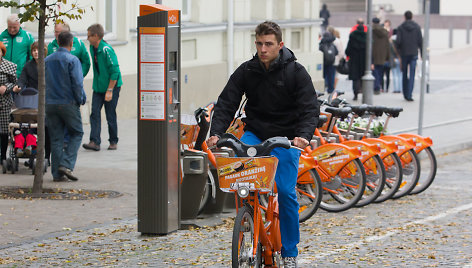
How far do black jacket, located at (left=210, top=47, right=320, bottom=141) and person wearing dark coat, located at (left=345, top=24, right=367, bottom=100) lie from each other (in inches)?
650

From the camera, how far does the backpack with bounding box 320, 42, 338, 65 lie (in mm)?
24781

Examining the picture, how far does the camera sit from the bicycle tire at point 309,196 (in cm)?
976

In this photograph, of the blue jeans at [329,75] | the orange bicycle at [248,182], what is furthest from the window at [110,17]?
the orange bicycle at [248,182]

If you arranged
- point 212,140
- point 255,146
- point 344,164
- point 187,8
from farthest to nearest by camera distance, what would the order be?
point 187,8 → point 344,164 → point 212,140 → point 255,146

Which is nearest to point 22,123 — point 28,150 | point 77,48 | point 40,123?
point 28,150

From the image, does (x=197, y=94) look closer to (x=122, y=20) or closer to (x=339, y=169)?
(x=122, y=20)

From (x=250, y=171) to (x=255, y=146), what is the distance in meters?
0.20

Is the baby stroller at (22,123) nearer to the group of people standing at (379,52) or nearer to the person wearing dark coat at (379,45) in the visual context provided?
the group of people standing at (379,52)

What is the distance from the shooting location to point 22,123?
12641mm

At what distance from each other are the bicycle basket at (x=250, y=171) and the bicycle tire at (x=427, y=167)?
512 centimetres

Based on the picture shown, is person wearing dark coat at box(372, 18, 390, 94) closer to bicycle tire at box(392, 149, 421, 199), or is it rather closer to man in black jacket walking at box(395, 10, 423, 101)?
man in black jacket walking at box(395, 10, 423, 101)

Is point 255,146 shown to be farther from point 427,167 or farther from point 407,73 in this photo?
point 407,73

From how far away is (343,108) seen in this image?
35.8 ft

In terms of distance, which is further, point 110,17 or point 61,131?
point 110,17
